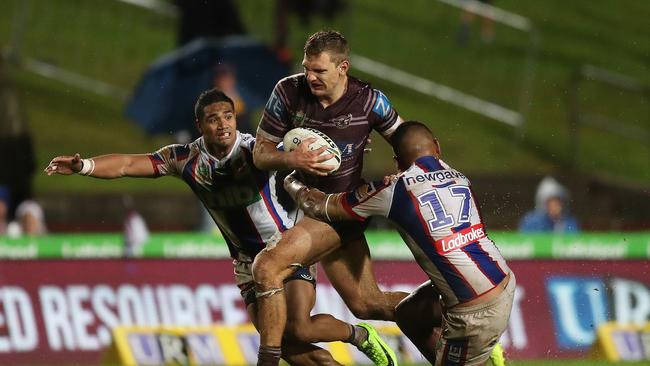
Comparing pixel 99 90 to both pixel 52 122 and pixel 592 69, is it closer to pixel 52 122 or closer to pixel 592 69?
pixel 52 122

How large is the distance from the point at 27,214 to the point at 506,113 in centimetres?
1095

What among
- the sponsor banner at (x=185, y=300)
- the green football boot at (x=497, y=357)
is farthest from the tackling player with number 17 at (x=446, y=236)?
the sponsor banner at (x=185, y=300)

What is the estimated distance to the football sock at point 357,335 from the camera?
10984mm

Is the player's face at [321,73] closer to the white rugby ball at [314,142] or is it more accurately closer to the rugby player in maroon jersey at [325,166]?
the rugby player in maroon jersey at [325,166]

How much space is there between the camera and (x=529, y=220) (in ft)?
59.3

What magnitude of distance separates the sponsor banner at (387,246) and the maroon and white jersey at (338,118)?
580 cm

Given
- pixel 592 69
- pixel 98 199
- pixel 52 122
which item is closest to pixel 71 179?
pixel 52 122

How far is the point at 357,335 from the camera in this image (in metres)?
11.0

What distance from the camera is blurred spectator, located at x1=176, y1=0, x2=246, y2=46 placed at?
63.8ft

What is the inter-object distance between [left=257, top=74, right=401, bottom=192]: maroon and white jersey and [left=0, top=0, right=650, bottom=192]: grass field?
536 inches

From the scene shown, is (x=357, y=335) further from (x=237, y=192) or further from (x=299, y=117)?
(x=299, y=117)

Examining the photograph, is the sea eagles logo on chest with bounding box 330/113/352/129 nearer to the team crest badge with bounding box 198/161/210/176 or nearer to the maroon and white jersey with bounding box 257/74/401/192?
the maroon and white jersey with bounding box 257/74/401/192

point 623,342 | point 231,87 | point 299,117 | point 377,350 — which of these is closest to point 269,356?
point 377,350

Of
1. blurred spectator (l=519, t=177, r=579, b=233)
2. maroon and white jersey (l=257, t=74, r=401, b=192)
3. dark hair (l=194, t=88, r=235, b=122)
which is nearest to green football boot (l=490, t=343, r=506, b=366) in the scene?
maroon and white jersey (l=257, t=74, r=401, b=192)
